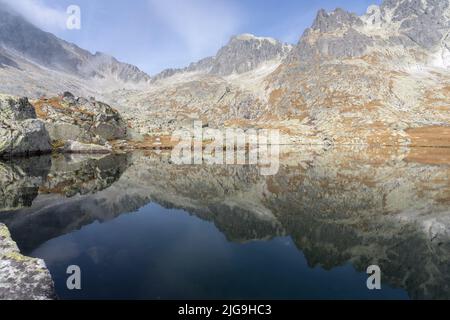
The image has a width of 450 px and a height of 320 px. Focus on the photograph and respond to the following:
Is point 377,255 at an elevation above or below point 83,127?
below

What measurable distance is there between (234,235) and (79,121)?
103 m

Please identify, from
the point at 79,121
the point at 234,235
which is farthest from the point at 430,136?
the point at 234,235

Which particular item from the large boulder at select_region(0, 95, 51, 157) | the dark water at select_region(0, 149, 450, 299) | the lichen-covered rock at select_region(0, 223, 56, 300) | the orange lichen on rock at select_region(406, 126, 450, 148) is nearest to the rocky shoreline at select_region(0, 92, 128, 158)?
the large boulder at select_region(0, 95, 51, 157)

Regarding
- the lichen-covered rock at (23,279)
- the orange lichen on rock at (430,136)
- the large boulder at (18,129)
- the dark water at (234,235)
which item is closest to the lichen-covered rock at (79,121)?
the large boulder at (18,129)

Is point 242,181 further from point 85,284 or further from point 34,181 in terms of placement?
point 85,284

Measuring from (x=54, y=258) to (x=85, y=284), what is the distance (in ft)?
15.7

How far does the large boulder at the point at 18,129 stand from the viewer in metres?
74.9

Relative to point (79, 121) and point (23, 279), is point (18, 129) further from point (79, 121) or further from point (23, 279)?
point (23, 279)

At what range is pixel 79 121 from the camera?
378ft

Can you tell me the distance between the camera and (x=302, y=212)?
34.2 meters

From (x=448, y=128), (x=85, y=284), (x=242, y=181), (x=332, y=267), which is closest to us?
(x=85, y=284)
